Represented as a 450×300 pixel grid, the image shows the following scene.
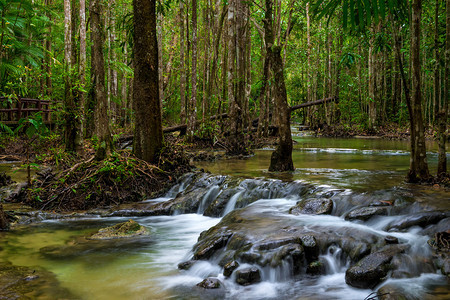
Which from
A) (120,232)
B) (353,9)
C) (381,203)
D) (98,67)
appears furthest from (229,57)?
(353,9)

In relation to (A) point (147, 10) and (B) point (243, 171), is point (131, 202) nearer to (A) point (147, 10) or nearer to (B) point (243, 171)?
(B) point (243, 171)

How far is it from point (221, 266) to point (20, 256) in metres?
2.97

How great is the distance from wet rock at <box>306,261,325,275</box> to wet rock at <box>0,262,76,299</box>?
Answer: 286 centimetres

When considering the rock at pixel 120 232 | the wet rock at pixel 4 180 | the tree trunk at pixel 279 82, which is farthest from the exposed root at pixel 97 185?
the tree trunk at pixel 279 82

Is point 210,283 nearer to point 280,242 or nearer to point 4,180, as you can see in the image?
point 280,242

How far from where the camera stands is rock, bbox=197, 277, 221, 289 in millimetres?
4707

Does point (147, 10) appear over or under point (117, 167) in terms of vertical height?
over

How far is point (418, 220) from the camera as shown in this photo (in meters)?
5.47

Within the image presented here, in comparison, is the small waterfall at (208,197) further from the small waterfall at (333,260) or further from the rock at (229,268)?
the small waterfall at (333,260)

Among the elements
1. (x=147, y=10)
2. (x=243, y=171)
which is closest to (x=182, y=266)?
(x=243, y=171)

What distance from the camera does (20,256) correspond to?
561cm

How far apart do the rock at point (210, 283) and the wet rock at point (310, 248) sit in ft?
4.00

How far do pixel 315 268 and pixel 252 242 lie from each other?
35.8 inches

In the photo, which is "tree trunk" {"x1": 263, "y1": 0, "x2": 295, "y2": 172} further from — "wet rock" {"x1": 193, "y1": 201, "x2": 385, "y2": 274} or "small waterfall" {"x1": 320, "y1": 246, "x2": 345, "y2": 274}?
"small waterfall" {"x1": 320, "y1": 246, "x2": 345, "y2": 274}
